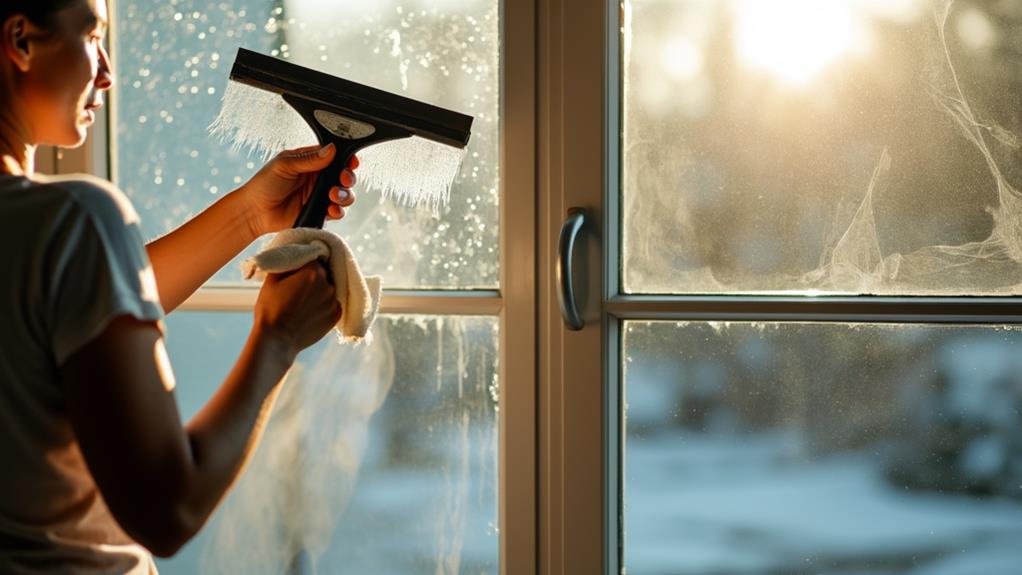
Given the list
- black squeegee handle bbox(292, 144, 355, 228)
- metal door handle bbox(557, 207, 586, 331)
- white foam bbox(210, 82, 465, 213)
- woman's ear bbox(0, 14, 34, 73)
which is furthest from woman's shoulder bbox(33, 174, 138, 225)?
metal door handle bbox(557, 207, 586, 331)

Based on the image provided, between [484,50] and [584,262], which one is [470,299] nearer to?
[584,262]

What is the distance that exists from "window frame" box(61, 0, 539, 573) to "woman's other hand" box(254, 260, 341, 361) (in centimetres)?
42

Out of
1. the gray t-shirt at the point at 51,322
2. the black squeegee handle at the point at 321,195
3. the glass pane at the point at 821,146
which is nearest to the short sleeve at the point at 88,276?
the gray t-shirt at the point at 51,322

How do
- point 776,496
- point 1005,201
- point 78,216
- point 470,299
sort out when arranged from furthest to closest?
point 470,299 < point 776,496 < point 1005,201 < point 78,216

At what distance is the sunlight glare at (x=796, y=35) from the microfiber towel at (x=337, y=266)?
590 mm

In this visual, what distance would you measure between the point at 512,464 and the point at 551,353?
158mm

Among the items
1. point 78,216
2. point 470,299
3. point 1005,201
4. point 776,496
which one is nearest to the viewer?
point 78,216

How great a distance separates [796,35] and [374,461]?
800 mm

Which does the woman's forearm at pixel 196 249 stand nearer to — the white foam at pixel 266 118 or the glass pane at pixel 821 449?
the white foam at pixel 266 118

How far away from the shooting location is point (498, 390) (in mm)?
1415

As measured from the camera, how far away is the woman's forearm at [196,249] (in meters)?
1.18

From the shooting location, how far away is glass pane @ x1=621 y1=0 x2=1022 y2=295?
47.1 inches

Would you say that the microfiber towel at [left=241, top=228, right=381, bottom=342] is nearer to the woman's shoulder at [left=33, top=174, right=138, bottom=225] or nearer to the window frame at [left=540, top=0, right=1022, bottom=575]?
the woman's shoulder at [left=33, top=174, right=138, bottom=225]

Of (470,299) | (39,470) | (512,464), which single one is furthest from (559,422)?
(39,470)
